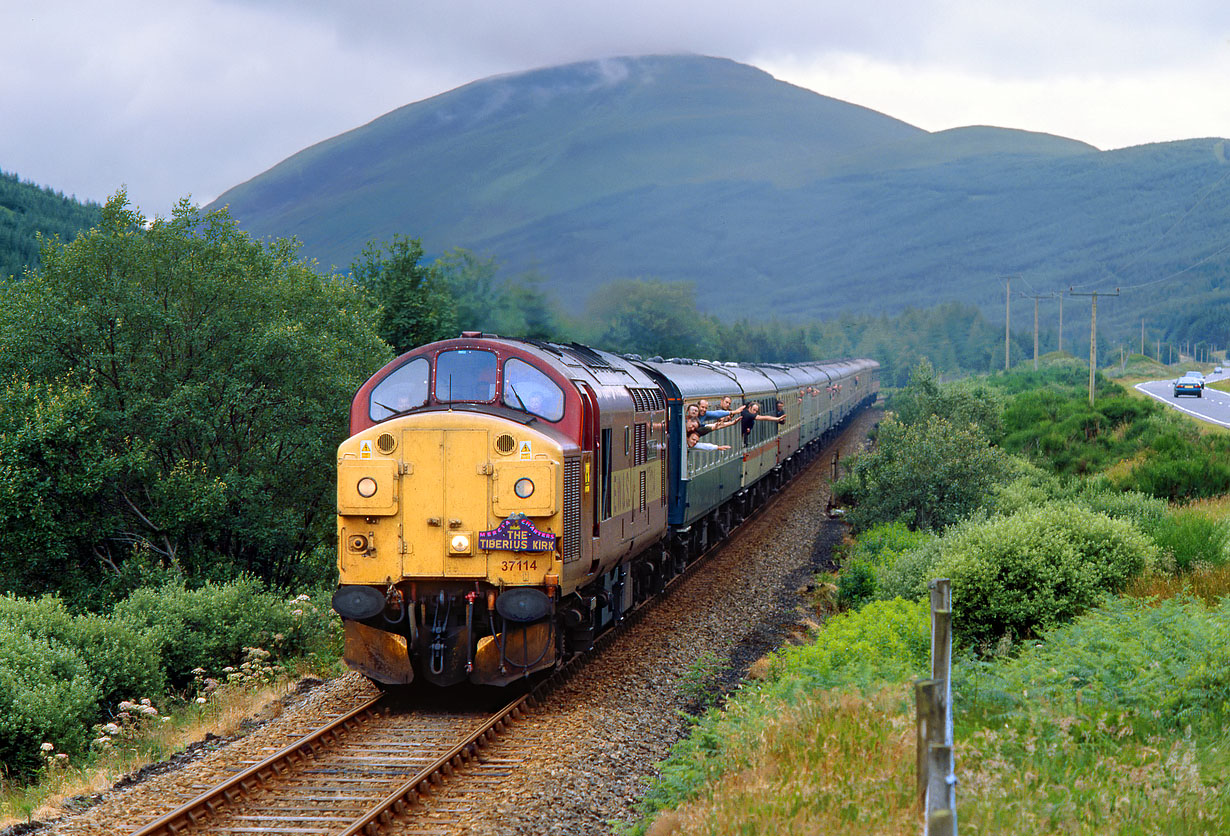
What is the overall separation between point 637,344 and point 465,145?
5346 inches

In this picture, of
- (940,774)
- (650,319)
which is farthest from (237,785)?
(650,319)

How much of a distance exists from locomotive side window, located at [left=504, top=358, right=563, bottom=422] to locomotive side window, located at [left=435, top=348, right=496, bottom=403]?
195 millimetres

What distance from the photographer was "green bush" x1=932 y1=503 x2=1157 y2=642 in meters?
15.4

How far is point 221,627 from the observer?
1962cm

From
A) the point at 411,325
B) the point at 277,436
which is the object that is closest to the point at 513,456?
the point at 277,436

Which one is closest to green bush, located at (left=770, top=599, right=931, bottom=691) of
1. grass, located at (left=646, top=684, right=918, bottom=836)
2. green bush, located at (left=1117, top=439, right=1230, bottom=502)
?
grass, located at (left=646, top=684, right=918, bottom=836)

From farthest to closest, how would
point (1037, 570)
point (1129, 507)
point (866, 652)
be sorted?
point (1129, 507), point (1037, 570), point (866, 652)

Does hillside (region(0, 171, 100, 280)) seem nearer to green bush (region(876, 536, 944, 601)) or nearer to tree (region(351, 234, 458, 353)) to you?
tree (region(351, 234, 458, 353))

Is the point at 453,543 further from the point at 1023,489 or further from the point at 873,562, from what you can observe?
the point at 1023,489

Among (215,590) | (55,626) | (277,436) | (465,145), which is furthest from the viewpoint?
(465,145)

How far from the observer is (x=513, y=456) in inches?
508

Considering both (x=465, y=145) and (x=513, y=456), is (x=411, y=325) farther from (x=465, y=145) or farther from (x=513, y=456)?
(x=465, y=145)

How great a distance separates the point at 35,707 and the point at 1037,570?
13573 millimetres

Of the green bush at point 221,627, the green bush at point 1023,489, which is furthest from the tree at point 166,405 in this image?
the green bush at point 1023,489
